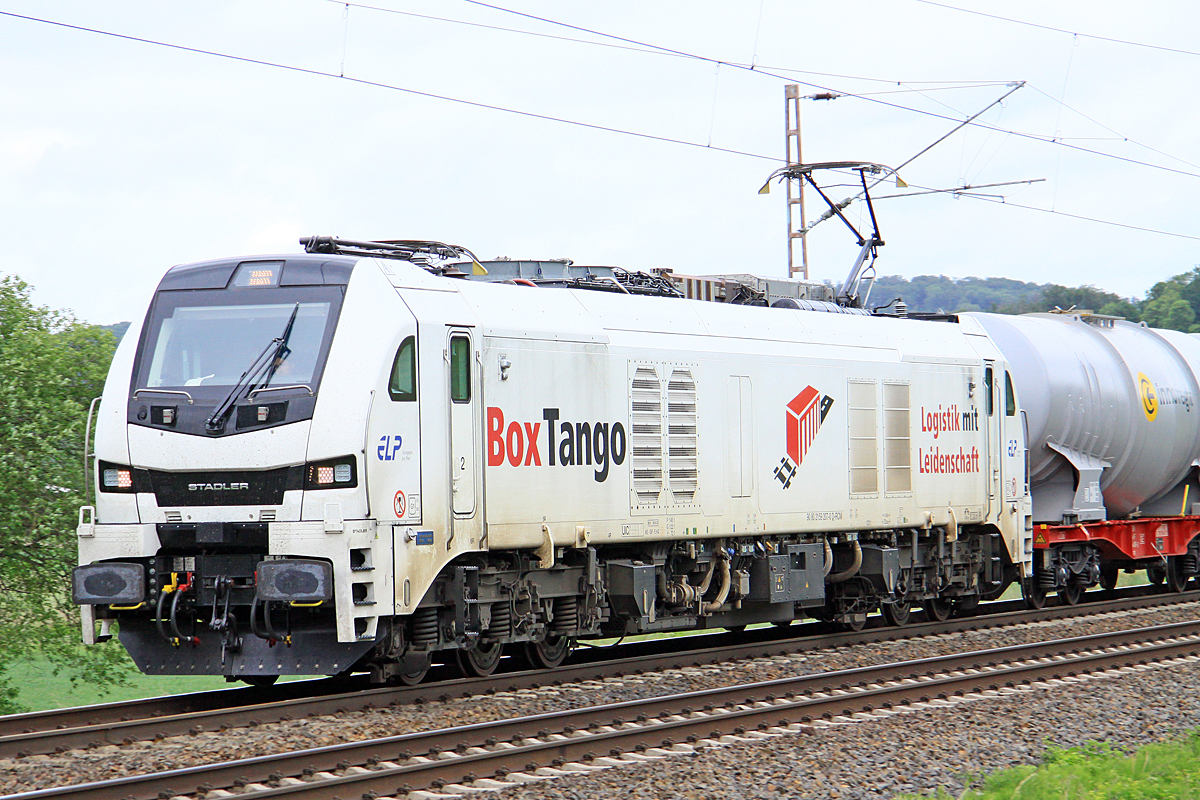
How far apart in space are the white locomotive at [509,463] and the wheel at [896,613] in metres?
0.08

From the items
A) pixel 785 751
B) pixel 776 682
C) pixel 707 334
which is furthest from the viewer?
pixel 707 334

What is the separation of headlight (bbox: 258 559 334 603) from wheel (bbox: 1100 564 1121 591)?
55.0 ft

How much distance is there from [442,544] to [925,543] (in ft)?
28.0

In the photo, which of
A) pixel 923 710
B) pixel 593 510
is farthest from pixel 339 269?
pixel 923 710

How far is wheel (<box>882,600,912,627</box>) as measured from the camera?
17.5m

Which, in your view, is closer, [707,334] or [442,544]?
[442,544]

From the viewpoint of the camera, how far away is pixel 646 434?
1350cm

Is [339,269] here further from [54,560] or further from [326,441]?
[54,560]

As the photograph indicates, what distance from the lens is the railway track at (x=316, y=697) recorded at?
9.81 meters

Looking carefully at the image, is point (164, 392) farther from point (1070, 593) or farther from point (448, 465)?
point (1070, 593)

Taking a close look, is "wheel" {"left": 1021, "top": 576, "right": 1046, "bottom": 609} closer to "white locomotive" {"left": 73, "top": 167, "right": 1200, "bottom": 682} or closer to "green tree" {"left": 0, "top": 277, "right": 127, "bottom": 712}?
"white locomotive" {"left": 73, "top": 167, "right": 1200, "bottom": 682}

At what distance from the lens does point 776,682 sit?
12.1m

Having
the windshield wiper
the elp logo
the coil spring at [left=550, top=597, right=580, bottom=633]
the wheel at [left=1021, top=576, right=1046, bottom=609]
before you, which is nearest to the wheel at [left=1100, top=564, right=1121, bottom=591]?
the wheel at [left=1021, top=576, right=1046, bottom=609]

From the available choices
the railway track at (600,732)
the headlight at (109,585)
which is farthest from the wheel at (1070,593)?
the headlight at (109,585)
